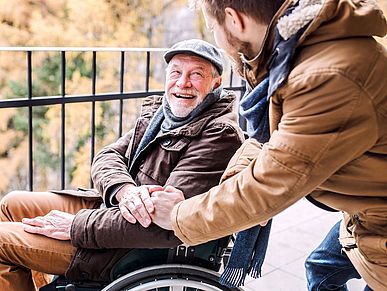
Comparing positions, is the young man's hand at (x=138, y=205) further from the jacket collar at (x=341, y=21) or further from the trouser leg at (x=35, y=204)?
the jacket collar at (x=341, y=21)

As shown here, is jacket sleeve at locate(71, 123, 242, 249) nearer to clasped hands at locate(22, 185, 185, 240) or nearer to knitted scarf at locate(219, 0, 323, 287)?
clasped hands at locate(22, 185, 185, 240)

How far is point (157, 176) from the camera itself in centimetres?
169

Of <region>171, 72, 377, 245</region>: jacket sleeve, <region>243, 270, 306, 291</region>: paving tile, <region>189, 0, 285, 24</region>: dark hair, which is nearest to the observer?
<region>171, 72, 377, 245</region>: jacket sleeve

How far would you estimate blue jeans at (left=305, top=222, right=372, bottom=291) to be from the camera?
1557 millimetres

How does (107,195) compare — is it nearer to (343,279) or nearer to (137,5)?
(343,279)

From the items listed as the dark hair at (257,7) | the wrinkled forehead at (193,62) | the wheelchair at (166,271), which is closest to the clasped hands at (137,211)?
the wheelchair at (166,271)

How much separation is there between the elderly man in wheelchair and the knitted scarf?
104mm

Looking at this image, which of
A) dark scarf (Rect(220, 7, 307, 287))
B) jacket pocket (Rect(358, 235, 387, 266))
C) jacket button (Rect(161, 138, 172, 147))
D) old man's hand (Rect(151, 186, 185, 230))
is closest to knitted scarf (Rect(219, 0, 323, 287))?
dark scarf (Rect(220, 7, 307, 287))

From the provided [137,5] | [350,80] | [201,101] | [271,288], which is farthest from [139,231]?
[137,5]

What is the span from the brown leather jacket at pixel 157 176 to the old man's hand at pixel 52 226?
6cm

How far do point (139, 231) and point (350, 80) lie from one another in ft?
2.63

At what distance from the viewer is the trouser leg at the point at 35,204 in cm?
181

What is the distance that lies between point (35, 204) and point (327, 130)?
125 cm

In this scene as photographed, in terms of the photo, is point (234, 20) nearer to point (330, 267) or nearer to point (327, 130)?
point (327, 130)
